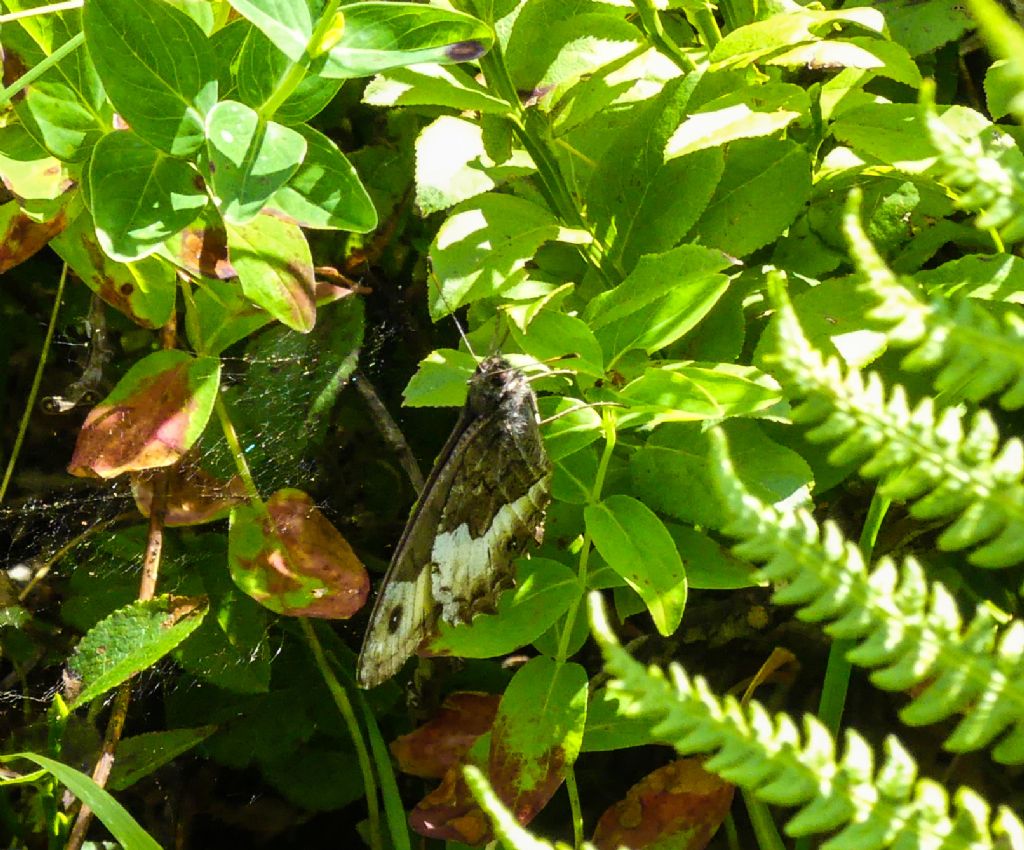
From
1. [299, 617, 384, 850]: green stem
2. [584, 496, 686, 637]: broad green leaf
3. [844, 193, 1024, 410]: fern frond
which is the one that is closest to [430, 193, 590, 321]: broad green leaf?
[584, 496, 686, 637]: broad green leaf

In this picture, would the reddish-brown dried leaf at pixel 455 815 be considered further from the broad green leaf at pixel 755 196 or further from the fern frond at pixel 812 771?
the fern frond at pixel 812 771

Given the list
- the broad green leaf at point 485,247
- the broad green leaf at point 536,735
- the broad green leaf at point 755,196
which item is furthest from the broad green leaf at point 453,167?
the broad green leaf at point 536,735

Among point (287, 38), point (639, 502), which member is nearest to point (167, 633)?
point (639, 502)

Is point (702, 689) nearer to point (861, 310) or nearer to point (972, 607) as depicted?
point (861, 310)

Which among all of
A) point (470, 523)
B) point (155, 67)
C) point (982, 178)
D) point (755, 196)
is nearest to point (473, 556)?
point (470, 523)

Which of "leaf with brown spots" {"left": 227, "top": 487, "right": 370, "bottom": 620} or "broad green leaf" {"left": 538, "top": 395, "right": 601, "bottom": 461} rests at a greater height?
"broad green leaf" {"left": 538, "top": 395, "right": 601, "bottom": 461}

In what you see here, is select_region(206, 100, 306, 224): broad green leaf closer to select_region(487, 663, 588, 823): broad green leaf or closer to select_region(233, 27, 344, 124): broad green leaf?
select_region(233, 27, 344, 124): broad green leaf

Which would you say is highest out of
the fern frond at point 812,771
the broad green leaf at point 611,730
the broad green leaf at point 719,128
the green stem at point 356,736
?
the broad green leaf at point 719,128
